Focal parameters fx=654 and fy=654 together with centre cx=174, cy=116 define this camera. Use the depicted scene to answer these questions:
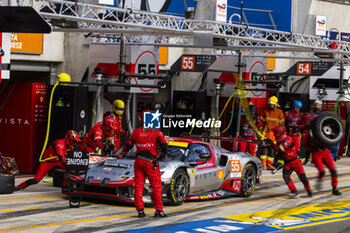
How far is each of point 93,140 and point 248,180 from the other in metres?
3.60

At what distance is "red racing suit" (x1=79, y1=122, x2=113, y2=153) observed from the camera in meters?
14.7

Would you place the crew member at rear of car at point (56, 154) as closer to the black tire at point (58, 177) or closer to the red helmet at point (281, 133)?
the black tire at point (58, 177)

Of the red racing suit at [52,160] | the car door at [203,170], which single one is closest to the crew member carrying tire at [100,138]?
the red racing suit at [52,160]

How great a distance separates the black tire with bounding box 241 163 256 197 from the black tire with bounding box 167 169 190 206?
1.84 meters

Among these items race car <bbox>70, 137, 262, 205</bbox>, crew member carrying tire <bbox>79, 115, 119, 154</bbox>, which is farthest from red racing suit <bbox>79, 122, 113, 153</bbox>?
race car <bbox>70, 137, 262, 205</bbox>

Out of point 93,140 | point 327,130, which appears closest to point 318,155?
point 327,130

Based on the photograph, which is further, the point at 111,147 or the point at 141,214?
the point at 111,147

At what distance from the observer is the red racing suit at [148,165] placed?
36.5 ft

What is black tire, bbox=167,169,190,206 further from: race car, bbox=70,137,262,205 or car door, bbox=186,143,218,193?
car door, bbox=186,143,218,193

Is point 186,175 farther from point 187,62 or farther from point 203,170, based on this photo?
point 187,62

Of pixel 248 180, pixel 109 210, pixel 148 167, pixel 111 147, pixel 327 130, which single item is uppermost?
pixel 327 130

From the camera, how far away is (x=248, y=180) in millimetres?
14414

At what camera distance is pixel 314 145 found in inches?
546

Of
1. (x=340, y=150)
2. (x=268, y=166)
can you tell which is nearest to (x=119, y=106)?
(x=268, y=166)
